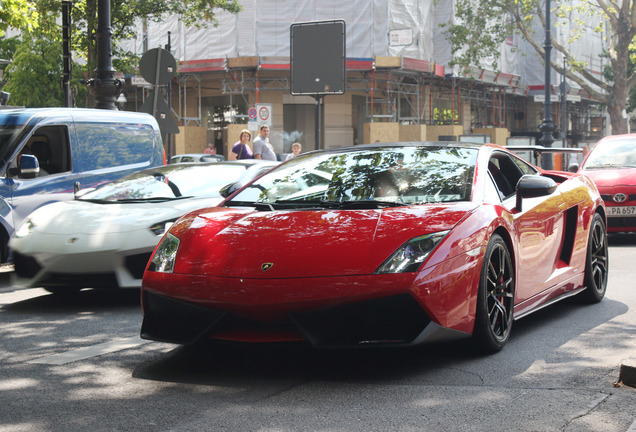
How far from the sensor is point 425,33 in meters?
39.9

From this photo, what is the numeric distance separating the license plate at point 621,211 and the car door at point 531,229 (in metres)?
6.37

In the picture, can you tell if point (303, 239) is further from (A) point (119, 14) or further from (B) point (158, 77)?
(A) point (119, 14)

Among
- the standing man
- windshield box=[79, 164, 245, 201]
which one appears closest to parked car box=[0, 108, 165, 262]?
windshield box=[79, 164, 245, 201]

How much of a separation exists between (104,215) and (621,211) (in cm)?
773

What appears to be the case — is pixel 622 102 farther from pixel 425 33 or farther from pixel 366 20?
pixel 366 20

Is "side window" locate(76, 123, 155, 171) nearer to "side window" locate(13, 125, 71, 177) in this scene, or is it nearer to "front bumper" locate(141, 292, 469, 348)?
"side window" locate(13, 125, 71, 177)

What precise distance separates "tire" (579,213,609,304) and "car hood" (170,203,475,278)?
2.32 meters

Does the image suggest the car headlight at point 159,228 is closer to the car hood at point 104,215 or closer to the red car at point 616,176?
the car hood at point 104,215

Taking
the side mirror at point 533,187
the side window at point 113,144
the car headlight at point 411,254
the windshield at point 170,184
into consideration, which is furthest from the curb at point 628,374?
the side window at point 113,144

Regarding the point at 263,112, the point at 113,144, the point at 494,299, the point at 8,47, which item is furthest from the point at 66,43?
the point at 8,47

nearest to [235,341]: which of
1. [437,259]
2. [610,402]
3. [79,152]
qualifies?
[437,259]

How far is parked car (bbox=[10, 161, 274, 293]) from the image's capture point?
7207mm

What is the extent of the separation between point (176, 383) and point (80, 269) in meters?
2.98

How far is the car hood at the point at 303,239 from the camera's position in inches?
177
